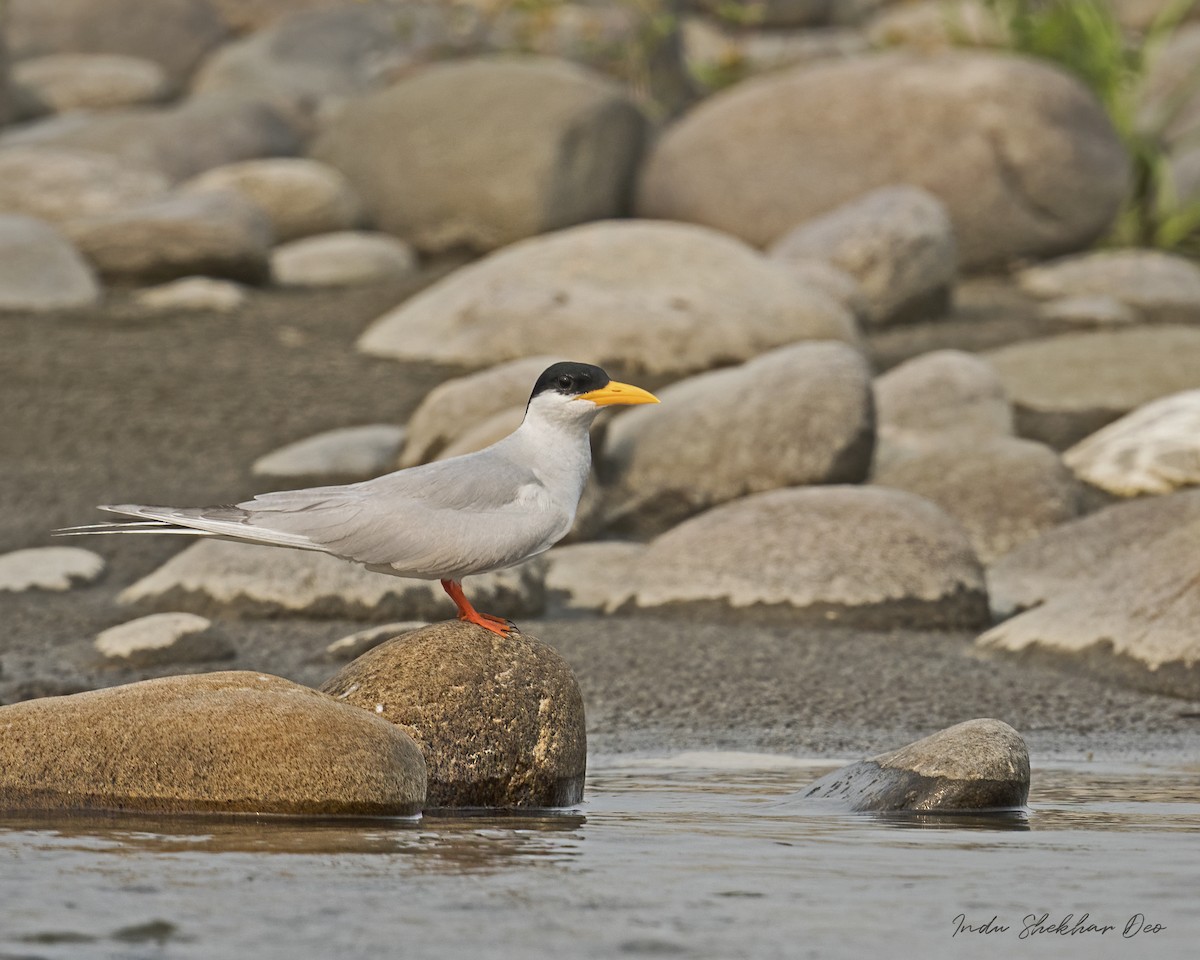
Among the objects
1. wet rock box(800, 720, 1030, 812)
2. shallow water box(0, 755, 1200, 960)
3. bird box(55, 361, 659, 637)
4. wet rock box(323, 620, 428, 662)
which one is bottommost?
wet rock box(323, 620, 428, 662)

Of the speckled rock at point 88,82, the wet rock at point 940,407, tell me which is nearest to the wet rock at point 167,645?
the wet rock at point 940,407

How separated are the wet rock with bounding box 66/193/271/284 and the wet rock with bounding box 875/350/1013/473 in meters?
6.17

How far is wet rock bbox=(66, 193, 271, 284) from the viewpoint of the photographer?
53.6ft

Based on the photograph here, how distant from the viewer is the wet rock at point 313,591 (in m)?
9.79

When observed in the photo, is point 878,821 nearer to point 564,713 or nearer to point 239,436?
point 564,713

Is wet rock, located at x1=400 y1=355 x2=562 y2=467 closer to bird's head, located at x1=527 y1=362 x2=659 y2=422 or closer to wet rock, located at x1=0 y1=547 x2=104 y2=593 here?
wet rock, located at x1=0 y1=547 x2=104 y2=593

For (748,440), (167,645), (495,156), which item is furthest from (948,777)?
(495,156)

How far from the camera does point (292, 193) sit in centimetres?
1816

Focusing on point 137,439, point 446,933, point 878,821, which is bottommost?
point 137,439

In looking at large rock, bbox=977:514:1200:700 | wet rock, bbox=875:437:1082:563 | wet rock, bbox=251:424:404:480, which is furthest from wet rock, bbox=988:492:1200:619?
wet rock, bbox=251:424:404:480

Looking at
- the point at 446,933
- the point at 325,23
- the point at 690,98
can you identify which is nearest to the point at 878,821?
the point at 446,933

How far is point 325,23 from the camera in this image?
26.3 m

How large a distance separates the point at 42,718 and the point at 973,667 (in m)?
4.71

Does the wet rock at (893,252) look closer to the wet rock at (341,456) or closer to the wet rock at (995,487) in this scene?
the wet rock at (995,487)
